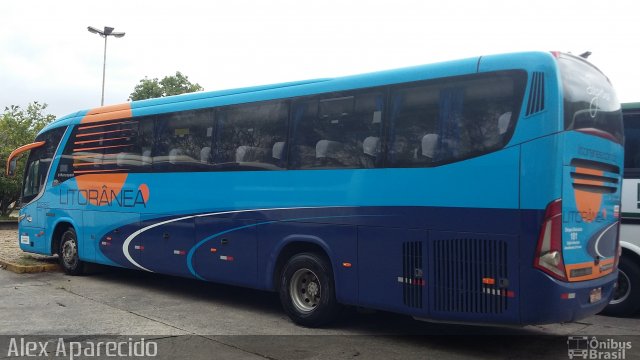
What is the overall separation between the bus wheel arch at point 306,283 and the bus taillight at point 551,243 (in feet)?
8.79

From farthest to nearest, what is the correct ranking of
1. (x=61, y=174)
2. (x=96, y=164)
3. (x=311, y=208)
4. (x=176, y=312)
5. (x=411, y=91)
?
(x=61, y=174), (x=96, y=164), (x=176, y=312), (x=311, y=208), (x=411, y=91)

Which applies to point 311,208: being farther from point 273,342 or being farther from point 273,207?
point 273,342

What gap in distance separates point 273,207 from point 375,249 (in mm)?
1770

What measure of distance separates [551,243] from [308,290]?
331 cm

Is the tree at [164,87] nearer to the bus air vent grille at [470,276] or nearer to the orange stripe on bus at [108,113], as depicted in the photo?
the orange stripe on bus at [108,113]

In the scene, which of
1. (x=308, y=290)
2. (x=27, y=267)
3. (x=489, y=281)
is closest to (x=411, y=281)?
(x=489, y=281)

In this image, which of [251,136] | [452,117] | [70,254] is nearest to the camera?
[452,117]

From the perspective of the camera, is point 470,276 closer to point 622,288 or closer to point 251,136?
point 622,288

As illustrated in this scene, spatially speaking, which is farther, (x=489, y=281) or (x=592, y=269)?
(x=592, y=269)

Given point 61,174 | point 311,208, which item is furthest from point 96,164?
point 311,208

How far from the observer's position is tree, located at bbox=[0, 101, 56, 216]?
25.7 metres

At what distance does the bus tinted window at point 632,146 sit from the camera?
836 cm

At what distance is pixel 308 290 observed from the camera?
7676 mm

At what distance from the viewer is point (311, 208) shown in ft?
24.6
